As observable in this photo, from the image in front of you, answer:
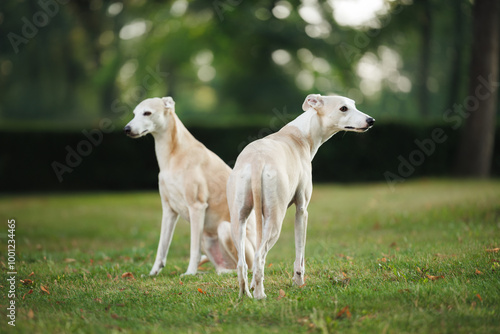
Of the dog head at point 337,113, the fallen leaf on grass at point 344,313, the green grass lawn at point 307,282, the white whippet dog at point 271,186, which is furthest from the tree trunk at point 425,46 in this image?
the fallen leaf on grass at point 344,313

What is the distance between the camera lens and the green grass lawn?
13.1 ft

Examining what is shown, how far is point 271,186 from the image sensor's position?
435 cm

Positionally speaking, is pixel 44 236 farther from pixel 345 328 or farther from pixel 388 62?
pixel 388 62

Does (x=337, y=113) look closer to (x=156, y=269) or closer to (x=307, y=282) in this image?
(x=307, y=282)

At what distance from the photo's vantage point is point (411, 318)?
392cm

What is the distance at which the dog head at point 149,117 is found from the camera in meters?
5.95

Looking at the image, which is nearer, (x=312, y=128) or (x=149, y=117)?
(x=312, y=128)

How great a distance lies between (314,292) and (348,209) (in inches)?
314

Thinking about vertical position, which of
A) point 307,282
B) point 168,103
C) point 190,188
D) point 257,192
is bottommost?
point 307,282

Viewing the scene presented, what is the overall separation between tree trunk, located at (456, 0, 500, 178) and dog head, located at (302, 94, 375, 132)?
1410 centimetres

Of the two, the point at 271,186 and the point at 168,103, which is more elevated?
the point at 168,103

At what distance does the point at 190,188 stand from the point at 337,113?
198 cm

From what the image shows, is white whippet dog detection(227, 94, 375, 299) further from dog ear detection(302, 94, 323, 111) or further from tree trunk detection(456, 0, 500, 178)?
tree trunk detection(456, 0, 500, 178)

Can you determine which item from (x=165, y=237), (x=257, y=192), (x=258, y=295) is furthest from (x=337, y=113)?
(x=165, y=237)
